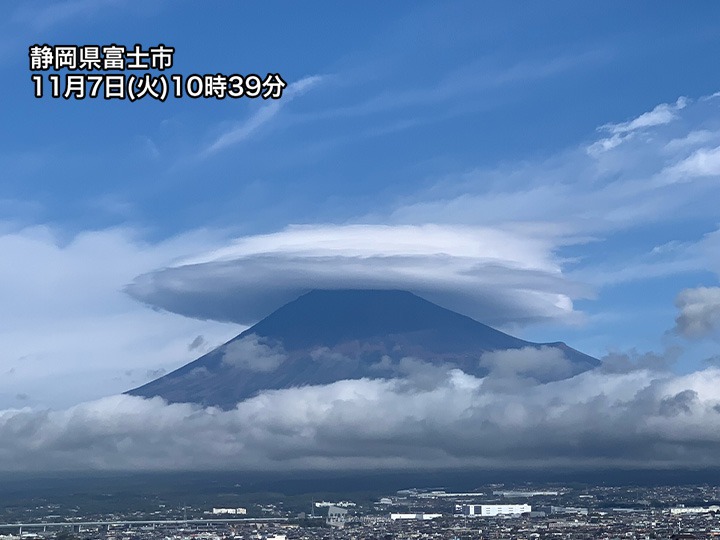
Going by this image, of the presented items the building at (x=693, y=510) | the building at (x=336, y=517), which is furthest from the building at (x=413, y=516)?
the building at (x=693, y=510)

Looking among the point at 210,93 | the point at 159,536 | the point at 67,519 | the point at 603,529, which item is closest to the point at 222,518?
the point at 67,519

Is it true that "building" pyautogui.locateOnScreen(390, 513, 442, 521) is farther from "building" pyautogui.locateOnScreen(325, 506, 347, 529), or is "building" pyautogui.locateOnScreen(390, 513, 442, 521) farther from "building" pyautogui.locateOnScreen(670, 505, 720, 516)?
"building" pyautogui.locateOnScreen(670, 505, 720, 516)

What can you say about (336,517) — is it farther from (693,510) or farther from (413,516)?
(693,510)

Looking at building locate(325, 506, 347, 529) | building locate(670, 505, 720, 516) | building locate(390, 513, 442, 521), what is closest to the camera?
building locate(325, 506, 347, 529)

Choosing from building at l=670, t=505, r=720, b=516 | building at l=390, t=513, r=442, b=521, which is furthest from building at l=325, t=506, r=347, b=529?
building at l=670, t=505, r=720, b=516

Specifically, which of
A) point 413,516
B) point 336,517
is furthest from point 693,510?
point 336,517

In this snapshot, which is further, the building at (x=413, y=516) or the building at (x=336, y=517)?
the building at (x=413, y=516)

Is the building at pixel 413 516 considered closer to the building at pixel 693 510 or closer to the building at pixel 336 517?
the building at pixel 336 517

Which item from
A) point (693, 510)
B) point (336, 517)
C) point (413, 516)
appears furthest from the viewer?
point (413, 516)

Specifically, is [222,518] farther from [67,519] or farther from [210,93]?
[210,93]

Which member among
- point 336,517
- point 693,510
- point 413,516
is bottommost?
point 693,510

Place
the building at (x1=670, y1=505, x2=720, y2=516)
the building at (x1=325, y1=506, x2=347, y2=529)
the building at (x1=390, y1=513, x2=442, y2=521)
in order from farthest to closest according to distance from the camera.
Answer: the building at (x1=390, y1=513, x2=442, y2=521), the building at (x1=670, y1=505, x2=720, y2=516), the building at (x1=325, y1=506, x2=347, y2=529)

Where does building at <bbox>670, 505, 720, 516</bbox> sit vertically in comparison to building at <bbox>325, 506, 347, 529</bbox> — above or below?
below

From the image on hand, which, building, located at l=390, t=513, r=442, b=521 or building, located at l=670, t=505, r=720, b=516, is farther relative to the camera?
building, located at l=390, t=513, r=442, b=521
